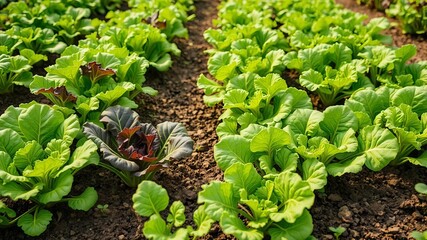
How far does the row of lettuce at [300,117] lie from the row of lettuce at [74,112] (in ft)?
1.74

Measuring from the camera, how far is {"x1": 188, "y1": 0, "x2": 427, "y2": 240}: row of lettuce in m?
3.12

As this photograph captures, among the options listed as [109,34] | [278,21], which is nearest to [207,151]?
[109,34]

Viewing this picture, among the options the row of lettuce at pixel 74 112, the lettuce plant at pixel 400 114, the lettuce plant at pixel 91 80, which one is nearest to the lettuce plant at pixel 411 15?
the lettuce plant at pixel 400 114

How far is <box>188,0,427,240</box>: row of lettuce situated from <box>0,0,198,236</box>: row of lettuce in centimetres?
53

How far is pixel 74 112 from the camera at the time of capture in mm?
4109

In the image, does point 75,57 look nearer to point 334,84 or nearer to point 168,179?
point 168,179

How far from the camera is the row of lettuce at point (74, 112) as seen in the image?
10.8 ft

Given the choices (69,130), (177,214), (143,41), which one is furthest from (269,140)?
(143,41)

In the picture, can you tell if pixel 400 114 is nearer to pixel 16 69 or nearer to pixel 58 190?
pixel 58 190

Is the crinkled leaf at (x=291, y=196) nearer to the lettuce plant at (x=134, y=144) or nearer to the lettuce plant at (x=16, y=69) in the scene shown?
the lettuce plant at (x=134, y=144)

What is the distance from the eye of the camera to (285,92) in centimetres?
406

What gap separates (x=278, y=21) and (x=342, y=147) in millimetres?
3117

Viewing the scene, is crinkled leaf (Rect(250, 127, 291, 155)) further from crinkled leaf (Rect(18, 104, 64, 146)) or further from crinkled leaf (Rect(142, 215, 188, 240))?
crinkled leaf (Rect(18, 104, 64, 146))

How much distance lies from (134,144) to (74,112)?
0.81 meters
